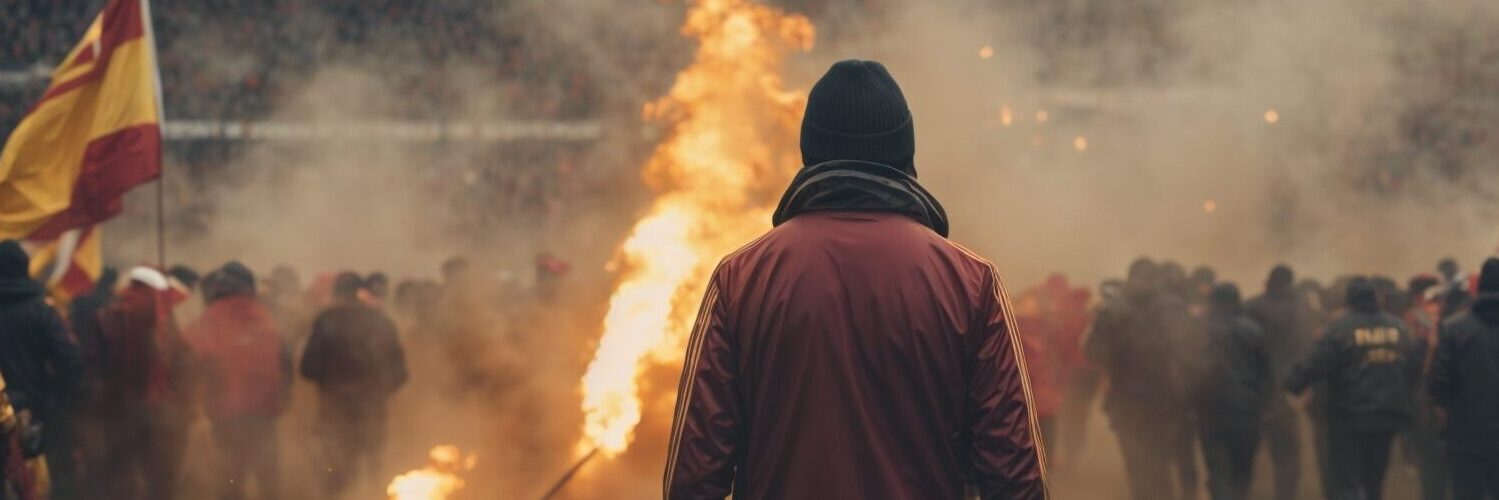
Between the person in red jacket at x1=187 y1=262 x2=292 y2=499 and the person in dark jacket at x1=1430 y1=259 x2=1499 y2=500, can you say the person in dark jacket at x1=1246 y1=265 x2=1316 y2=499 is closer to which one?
the person in dark jacket at x1=1430 y1=259 x2=1499 y2=500

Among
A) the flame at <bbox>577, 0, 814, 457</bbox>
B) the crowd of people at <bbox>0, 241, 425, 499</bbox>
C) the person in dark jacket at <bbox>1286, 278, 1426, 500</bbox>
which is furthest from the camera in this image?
the crowd of people at <bbox>0, 241, 425, 499</bbox>

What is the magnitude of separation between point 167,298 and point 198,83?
9.45m

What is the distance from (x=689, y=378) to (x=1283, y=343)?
713 centimetres

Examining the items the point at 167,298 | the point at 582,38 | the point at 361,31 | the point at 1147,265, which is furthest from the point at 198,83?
the point at 1147,265

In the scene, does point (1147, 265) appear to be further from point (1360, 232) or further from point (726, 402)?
point (1360, 232)

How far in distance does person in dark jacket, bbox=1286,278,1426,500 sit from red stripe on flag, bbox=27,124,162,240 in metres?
6.08

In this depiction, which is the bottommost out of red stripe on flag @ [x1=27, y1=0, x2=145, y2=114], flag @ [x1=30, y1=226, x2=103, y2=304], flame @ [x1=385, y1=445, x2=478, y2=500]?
flame @ [x1=385, y1=445, x2=478, y2=500]

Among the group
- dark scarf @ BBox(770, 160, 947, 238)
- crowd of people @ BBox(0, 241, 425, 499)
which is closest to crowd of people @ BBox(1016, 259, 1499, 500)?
crowd of people @ BBox(0, 241, 425, 499)

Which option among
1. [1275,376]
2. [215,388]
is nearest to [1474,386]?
[1275,376]

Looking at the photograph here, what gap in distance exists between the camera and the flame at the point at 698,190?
5746mm

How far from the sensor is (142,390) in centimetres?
812

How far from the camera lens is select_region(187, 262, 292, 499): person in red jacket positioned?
808 cm

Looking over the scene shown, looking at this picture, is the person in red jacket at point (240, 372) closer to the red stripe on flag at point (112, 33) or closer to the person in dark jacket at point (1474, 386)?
the red stripe on flag at point (112, 33)

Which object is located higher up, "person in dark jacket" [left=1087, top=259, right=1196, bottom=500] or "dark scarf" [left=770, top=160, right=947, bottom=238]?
"person in dark jacket" [left=1087, top=259, right=1196, bottom=500]
